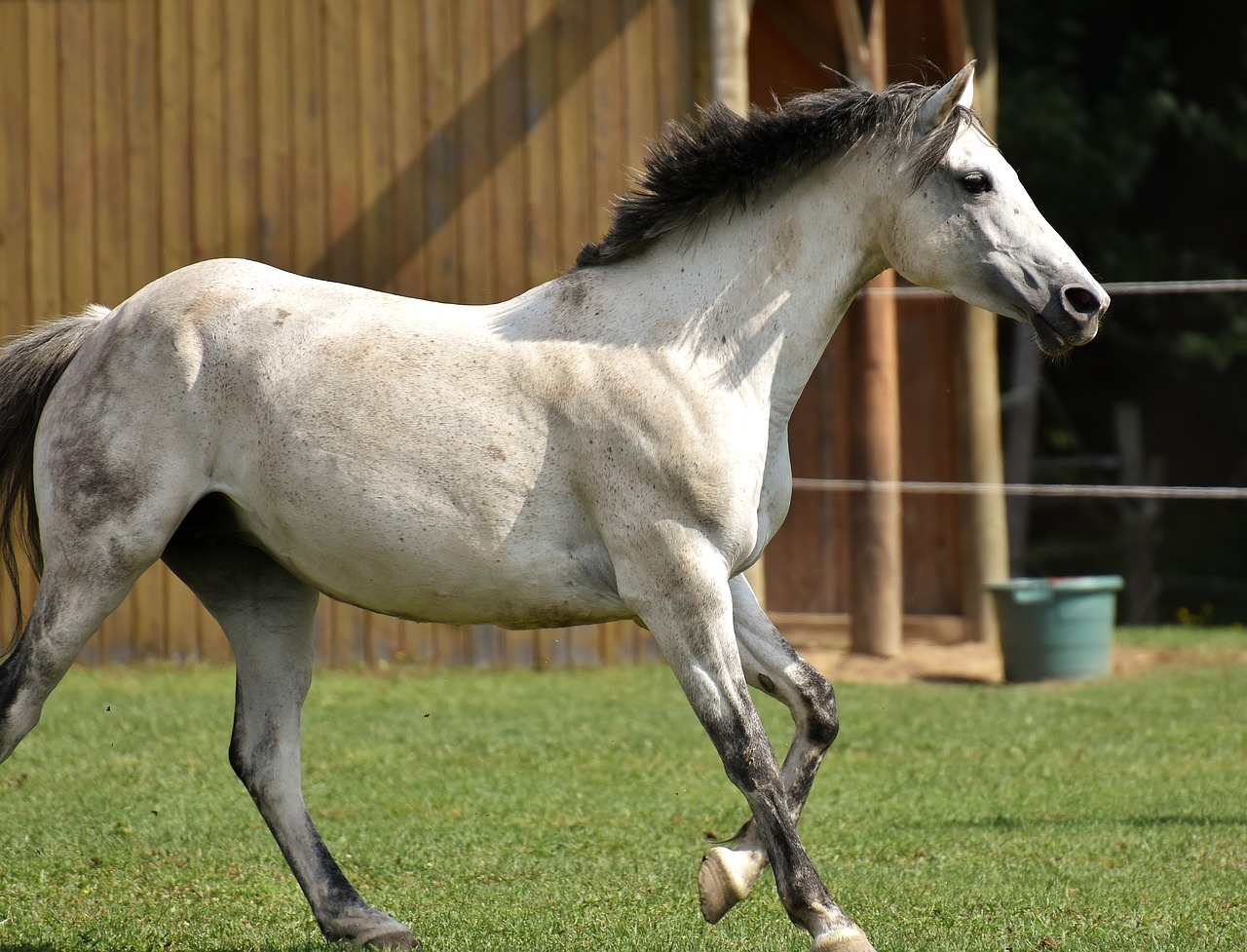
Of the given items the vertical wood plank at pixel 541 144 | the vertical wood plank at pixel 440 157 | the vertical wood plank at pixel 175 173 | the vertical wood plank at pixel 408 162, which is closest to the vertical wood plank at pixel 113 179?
the vertical wood plank at pixel 175 173

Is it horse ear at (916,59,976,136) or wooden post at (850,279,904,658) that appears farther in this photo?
wooden post at (850,279,904,658)

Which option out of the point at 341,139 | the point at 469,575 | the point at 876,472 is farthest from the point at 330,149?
the point at 469,575

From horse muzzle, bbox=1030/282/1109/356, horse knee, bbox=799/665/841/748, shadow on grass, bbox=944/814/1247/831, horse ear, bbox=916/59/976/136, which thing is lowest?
shadow on grass, bbox=944/814/1247/831

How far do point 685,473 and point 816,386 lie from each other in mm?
7559

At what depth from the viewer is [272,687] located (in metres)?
4.06

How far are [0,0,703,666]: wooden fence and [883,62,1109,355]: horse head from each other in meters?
5.38

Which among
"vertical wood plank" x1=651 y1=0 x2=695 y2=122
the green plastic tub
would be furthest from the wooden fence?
the green plastic tub

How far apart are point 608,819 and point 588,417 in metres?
2.21

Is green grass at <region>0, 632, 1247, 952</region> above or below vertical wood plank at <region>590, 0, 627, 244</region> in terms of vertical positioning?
below

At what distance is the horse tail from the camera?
4059mm

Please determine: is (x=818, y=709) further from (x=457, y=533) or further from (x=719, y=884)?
(x=457, y=533)

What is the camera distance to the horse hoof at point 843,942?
3281 mm

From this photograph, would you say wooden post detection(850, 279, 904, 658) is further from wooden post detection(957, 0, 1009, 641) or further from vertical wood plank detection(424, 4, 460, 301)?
vertical wood plank detection(424, 4, 460, 301)

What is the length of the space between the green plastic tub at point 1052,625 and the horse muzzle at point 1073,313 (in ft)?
17.9
